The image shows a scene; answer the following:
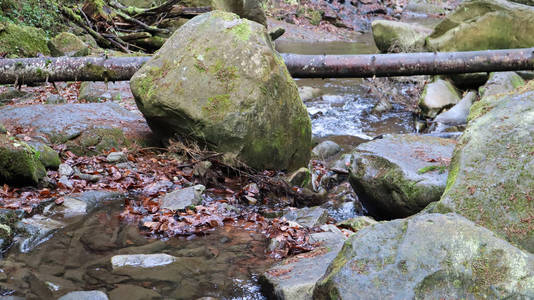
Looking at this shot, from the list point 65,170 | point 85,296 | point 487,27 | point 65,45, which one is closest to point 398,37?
point 487,27

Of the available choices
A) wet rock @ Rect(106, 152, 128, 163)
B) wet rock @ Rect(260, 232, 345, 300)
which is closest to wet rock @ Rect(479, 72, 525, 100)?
wet rock @ Rect(260, 232, 345, 300)

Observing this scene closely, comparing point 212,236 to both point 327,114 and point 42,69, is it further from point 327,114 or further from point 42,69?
point 327,114

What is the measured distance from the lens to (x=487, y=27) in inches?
440

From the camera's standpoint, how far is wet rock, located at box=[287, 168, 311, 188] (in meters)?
5.84

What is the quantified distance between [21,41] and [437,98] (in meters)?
9.24

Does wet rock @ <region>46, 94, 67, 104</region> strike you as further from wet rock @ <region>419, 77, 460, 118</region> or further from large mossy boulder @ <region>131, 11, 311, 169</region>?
wet rock @ <region>419, 77, 460, 118</region>

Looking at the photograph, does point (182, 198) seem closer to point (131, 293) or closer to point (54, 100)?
point (131, 293)

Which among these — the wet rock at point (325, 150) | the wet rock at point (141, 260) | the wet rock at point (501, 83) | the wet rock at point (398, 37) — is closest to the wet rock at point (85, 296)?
the wet rock at point (141, 260)

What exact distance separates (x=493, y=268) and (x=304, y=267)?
1418 mm

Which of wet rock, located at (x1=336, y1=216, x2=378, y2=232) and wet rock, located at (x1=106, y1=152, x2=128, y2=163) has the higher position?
wet rock, located at (x1=106, y1=152, x2=128, y2=163)

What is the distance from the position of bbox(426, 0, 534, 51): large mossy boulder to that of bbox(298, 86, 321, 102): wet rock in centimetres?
322

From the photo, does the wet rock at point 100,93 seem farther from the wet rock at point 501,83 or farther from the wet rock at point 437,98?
the wet rock at point 501,83

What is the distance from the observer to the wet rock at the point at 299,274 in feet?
9.90

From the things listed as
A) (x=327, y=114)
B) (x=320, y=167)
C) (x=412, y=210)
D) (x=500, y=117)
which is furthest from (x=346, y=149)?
(x=500, y=117)
